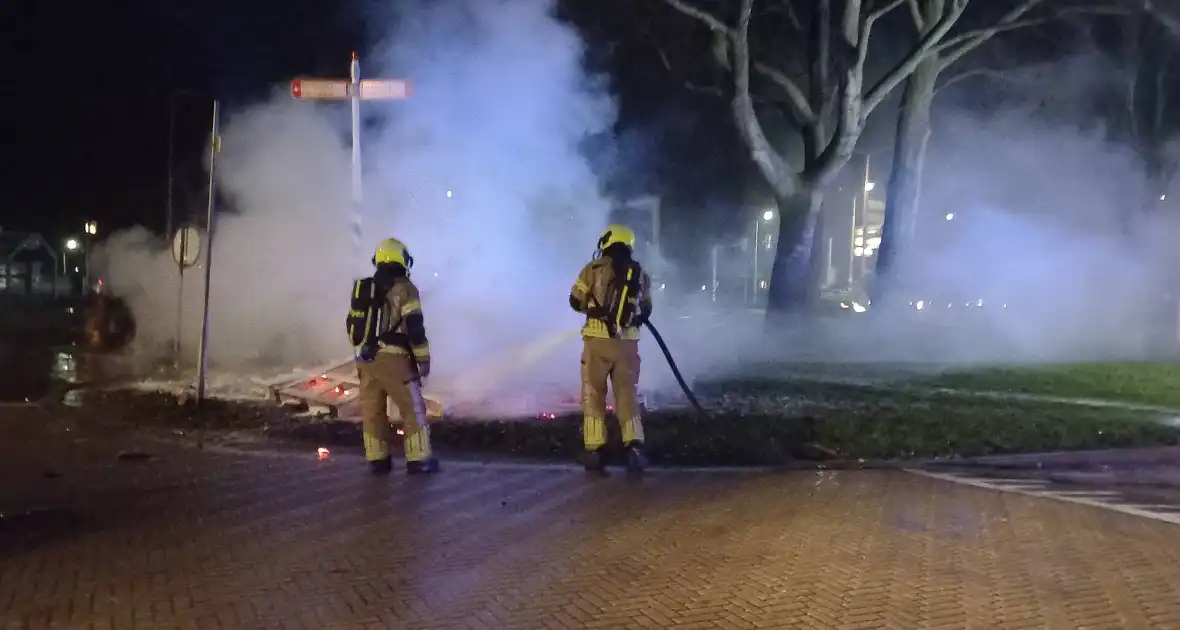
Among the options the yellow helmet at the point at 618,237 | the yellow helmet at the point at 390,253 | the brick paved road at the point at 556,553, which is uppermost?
the yellow helmet at the point at 618,237

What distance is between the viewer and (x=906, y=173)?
65.0 feet

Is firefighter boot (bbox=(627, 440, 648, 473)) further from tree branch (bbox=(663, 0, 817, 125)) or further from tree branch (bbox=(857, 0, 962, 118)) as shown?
tree branch (bbox=(857, 0, 962, 118))

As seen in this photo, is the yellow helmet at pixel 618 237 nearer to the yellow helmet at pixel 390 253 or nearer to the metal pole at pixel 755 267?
the yellow helmet at pixel 390 253

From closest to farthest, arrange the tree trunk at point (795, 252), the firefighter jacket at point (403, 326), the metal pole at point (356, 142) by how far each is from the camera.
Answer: the firefighter jacket at point (403, 326) → the metal pole at point (356, 142) → the tree trunk at point (795, 252)

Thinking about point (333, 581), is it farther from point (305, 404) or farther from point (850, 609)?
point (305, 404)

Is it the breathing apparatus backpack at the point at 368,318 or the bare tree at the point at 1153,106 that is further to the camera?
the bare tree at the point at 1153,106

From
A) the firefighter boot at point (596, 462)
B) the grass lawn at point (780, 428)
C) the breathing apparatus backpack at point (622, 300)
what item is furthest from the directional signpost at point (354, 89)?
the firefighter boot at point (596, 462)

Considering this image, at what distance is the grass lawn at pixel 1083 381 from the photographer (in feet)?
38.3

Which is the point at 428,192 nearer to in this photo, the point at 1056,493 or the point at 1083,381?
the point at 1056,493

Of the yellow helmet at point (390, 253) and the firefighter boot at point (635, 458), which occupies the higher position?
the yellow helmet at point (390, 253)

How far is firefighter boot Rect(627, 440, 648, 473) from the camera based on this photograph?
7.16 m

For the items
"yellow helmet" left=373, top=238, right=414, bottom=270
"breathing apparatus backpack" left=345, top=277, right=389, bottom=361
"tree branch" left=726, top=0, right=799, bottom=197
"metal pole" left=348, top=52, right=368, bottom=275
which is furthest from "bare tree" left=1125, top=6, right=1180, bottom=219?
"breathing apparatus backpack" left=345, top=277, right=389, bottom=361

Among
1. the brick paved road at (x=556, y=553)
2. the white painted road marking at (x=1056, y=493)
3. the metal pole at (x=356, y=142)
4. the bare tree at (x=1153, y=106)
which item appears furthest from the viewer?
the bare tree at (x=1153, y=106)

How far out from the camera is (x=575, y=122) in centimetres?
1384
